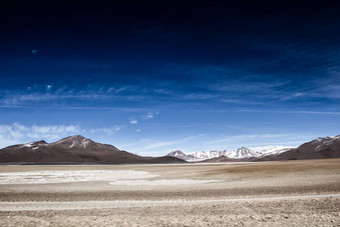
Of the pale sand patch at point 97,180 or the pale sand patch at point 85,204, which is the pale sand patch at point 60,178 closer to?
the pale sand patch at point 97,180

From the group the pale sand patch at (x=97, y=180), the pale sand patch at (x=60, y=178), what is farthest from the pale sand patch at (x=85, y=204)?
A: the pale sand patch at (x=60, y=178)

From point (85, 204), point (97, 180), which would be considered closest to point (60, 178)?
point (97, 180)

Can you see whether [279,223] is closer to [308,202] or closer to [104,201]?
[308,202]

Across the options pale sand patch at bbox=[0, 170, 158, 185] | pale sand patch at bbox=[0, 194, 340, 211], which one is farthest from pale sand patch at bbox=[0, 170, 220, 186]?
pale sand patch at bbox=[0, 194, 340, 211]

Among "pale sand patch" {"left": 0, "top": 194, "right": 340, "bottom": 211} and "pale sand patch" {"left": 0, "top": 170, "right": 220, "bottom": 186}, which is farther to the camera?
"pale sand patch" {"left": 0, "top": 170, "right": 220, "bottom": 186}

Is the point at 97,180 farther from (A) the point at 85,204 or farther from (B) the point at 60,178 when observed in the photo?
(A) the point at 85,204

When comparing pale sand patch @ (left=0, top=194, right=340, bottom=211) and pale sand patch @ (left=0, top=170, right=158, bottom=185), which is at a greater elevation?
pale sand patch @ (left=0, top=170, right=158, bottom=185)

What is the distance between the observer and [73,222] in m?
11.4

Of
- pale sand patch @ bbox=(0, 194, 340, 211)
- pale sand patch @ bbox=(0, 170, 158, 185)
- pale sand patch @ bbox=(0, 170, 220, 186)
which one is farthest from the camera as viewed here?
pale sand patch @ bbox=(0, 170, 158, 185)

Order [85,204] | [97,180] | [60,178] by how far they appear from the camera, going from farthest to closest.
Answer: [60,178] → [97,180] → [85,204]

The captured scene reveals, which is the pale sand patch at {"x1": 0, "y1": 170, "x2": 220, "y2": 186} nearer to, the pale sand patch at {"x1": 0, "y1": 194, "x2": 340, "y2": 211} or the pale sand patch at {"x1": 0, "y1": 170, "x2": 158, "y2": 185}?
the pale sand patch at {"x1": 0, "y1": 170, "x2": 158, "y2": 185}

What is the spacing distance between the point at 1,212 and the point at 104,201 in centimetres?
Answer: 579

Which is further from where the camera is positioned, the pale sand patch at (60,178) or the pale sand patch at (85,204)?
the pale sand patch at (60,178)

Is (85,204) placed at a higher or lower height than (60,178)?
lower
